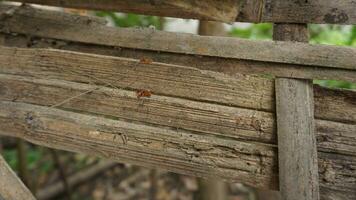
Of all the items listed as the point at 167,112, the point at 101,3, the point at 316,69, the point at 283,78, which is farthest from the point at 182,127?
the point at 101,3

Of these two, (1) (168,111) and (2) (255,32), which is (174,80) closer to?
(1) (168,111)

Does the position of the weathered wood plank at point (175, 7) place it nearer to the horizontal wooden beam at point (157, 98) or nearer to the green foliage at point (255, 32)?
the horizontal wooden beam at point (157, 98)

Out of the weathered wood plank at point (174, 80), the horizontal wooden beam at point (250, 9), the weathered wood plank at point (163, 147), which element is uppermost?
the horizontal wooden beam at point (250, 9)

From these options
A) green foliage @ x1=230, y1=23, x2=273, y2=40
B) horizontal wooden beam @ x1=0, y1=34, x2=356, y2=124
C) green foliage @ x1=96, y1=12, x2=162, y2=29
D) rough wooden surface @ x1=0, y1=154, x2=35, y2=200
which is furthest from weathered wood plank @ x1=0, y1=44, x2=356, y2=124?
green foliage @ x1=230, y1=23, x2=273, y2=40

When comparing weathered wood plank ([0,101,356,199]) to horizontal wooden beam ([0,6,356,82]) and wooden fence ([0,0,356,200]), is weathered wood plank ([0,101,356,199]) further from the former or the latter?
horizontal wooden beam ([0,6,356,82])

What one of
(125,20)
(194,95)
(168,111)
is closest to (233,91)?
(194,95)

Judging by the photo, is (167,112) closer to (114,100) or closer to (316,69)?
(114,100)

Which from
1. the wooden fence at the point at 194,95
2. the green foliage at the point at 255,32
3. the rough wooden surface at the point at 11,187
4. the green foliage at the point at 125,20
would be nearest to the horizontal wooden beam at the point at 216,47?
the wooden fence at the point at 194,95
